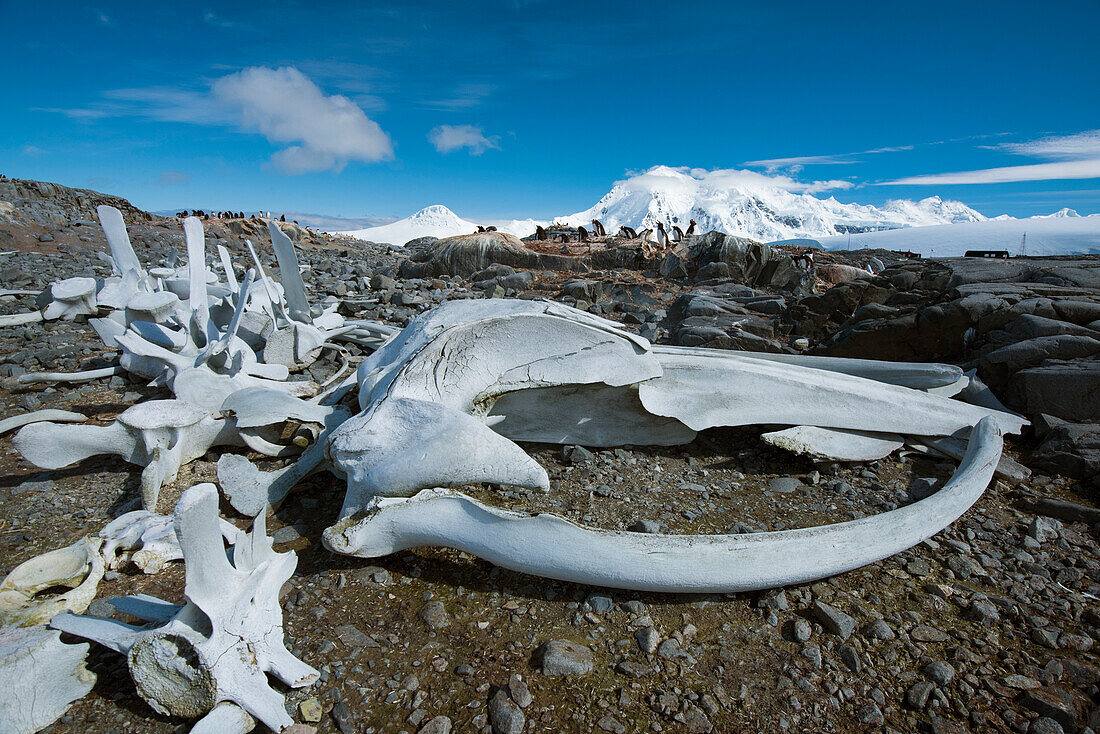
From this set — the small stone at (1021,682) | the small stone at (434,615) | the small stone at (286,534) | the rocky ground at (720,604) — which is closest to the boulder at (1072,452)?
the rocky ground at (720,604)

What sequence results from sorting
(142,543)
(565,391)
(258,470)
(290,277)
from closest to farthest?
(142,543)
(258,470)
(565,391)
(290,277)

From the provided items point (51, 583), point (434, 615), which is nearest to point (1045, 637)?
point (434, 615)

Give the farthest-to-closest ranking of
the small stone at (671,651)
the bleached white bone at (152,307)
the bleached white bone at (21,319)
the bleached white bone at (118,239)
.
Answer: the bleached white bone at (21,319) → the bleached white bone at (118,239) → the bleached white bone at (152,307) → the small stone at (671,651)

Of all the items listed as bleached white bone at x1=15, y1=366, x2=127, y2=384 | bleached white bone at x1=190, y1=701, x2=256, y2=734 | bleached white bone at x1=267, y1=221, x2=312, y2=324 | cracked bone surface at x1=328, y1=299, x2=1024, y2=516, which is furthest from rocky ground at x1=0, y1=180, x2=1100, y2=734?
bleached white bone at x1=267, y1=221, x2=312, y2=324

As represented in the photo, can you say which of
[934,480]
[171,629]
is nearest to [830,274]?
[934,480]

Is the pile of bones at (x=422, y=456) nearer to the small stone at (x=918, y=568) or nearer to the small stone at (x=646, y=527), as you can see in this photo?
the small stone at (x=918, y=568)

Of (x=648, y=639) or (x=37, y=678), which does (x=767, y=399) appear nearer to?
(x=648, y=639)

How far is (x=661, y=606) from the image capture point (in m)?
1.91

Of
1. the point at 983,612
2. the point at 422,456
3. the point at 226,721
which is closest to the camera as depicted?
the point at 226,721

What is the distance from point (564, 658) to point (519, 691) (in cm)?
18

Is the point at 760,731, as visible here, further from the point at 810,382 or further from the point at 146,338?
the point at 146,338

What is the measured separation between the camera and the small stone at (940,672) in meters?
1.62

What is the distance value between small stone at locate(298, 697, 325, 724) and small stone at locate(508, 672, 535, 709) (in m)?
0.56

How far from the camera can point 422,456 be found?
203cm
